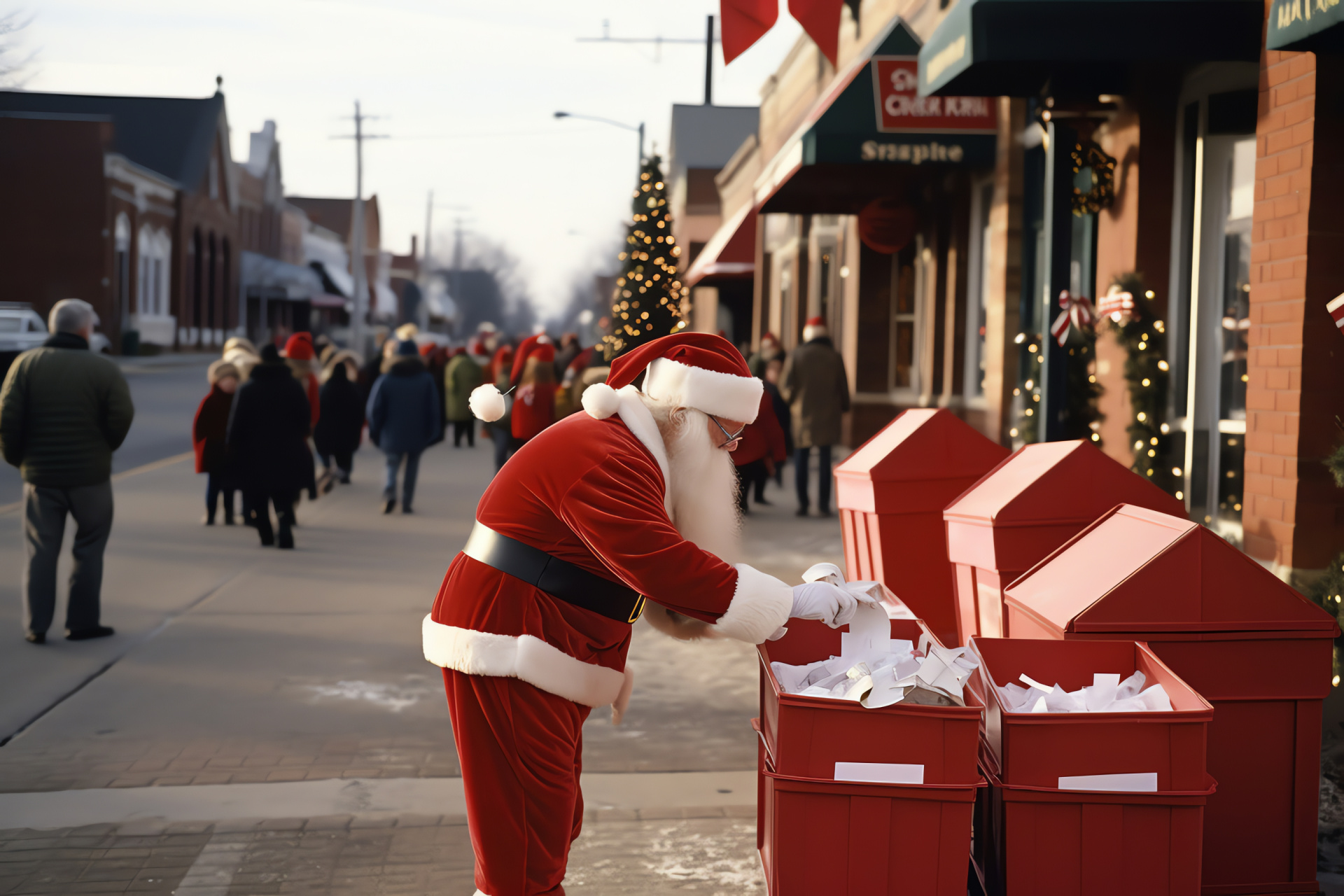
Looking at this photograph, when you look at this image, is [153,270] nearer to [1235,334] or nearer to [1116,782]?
[1235,334]

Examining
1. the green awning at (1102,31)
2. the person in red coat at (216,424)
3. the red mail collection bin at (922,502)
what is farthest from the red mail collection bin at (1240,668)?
the person in red coat at (216,424)

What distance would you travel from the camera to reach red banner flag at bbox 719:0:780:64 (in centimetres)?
789

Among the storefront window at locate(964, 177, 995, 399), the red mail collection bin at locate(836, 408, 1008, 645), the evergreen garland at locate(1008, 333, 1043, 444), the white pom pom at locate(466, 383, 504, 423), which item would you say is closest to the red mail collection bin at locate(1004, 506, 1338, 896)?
the white pom pom at locate(466, 383, 504, 423)

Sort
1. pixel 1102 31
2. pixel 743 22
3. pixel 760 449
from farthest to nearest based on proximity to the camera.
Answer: pixel 760 449 → pixel 743 22 → pixel 1102 31

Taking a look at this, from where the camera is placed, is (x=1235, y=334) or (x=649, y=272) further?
(x=649, y=272)

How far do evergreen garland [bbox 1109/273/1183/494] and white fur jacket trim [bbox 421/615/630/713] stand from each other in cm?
545

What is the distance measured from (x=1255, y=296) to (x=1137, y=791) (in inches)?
145

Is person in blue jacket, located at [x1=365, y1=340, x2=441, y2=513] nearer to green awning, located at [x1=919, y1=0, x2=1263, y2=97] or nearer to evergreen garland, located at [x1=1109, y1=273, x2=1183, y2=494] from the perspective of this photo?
green awning, located at [x1=919, y1=0, x2=1263, y2=97]

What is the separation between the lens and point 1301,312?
5.38 m

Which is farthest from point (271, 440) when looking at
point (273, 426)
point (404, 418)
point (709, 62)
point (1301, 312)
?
point (709, 62)

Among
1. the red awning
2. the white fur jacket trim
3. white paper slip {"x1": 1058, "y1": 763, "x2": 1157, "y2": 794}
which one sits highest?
the red awning

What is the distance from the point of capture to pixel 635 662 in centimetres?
713

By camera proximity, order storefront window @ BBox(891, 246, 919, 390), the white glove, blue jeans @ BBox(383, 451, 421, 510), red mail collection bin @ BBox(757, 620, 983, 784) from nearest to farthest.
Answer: red mail collection bin @ BBox(757, 620, 983, 784) → the white glove → blue jeans @ BBox(383, 451, 421, 510) → storefront window @ BBox(891, 246, 919, 390)

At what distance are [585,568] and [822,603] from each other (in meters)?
0.58
